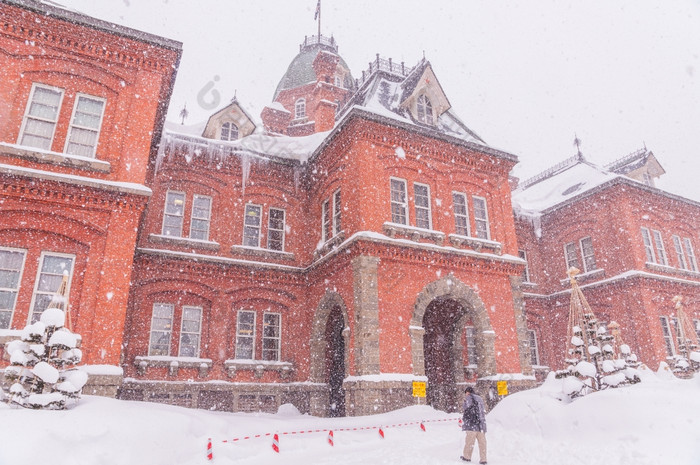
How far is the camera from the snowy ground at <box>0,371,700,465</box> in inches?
260

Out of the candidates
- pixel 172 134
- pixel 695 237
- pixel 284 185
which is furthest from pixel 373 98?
pixel 695 237

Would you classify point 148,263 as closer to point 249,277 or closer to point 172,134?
point 249,277

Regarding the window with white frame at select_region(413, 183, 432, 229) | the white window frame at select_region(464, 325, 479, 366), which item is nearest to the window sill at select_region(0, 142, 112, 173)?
the window with white frame at select_region(413, 183, 432, 229)

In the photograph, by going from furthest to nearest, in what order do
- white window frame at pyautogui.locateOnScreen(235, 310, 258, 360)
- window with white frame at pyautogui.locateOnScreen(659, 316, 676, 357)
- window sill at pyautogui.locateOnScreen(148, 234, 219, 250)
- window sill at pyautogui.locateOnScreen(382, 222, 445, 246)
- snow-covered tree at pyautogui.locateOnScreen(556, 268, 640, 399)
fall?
1. window with white frame at pyautogui.locateOnScreen(659, 316, 676, 357)
2. white window frame at pyautogui.locateOnScreen(235, 310, 258, 360)
3. window sill at pyautogui.locateOnScreen(148, 234, 219, 250)
4. window sill at pyautogui.locateOnScreen(382, 222, 445, 246)
5. snow-covered tree at pyautogui.locateOnScreen(556, 268, 640, 399)

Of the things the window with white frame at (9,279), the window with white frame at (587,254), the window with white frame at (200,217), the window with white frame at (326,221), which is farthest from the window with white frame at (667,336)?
the window with white frame at (9,279)

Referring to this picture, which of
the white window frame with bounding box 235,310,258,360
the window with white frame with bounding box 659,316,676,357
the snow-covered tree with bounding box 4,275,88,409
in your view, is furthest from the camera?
the window with white frame with bounding box 659,316,676,357

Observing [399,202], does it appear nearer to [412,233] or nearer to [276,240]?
[412,233]

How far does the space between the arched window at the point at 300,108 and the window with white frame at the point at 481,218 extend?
18.8 metres

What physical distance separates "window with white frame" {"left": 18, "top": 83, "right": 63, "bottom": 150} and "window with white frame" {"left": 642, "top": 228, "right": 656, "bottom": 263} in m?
24.6

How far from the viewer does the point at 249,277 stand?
1767 centimetres

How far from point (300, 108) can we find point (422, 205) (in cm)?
1978

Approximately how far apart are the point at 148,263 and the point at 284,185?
6.32 m

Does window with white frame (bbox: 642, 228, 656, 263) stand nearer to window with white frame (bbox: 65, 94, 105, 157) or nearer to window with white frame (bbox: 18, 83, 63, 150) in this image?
window with white frame (bbox: 65, 94, 105, 157)

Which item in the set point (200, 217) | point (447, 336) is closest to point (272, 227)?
point (200, 217)
